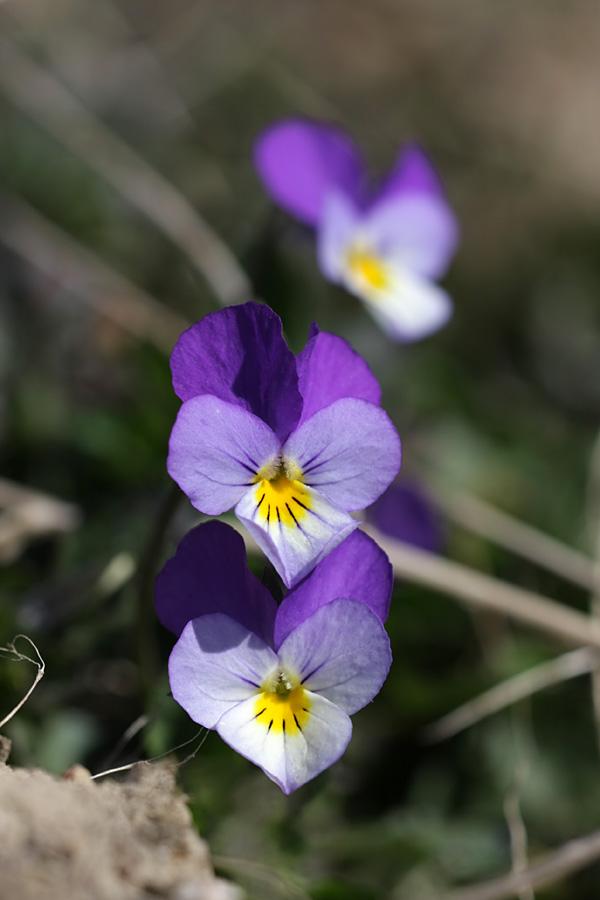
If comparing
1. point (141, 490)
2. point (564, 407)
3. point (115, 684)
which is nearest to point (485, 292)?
point (564, 407)

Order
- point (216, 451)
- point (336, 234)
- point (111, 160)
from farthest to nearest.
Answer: point (111, 160) < point (336, 234) < point (216, 451)

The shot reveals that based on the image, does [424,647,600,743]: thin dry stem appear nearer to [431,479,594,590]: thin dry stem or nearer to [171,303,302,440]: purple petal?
[431,479,594,590]: thin dry stem

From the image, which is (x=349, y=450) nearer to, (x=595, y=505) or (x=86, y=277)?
(x=595, y=505)

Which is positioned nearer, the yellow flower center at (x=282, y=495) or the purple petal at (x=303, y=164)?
the yellow flower center at (x=282, y=495)

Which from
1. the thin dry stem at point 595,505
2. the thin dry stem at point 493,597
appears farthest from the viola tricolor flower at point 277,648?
the thin dry stem at point 595,505

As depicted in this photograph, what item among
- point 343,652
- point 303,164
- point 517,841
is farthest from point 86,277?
point 517,841

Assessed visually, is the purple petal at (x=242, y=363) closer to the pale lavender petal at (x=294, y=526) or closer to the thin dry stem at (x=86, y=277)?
the pale lavender petal at (x=294, y=526)
